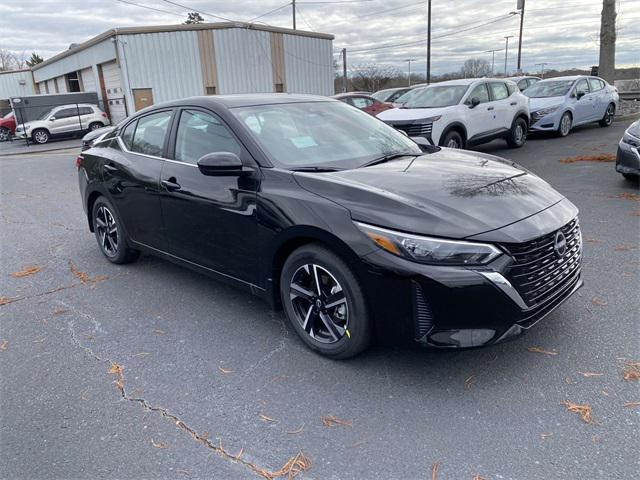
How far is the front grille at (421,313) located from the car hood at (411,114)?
26.4 ft

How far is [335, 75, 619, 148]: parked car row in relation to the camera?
10352 millimetres

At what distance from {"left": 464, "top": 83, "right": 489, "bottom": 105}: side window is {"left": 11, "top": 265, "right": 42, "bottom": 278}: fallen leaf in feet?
29.2

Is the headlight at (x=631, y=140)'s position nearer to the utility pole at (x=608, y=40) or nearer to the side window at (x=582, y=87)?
the side window at (x=582, y=87)

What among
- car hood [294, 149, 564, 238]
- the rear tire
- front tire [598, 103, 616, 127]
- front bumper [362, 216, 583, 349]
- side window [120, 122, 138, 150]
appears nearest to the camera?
front bumper [362, 216, 583, 349]

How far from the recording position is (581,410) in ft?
8.68

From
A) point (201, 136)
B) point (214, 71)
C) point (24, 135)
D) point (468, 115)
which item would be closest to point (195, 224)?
point (201, 136)

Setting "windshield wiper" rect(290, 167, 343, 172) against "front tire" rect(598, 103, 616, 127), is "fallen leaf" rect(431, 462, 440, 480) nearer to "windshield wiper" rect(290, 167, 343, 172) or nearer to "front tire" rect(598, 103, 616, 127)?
"windshield wiper" rect(290, 167, 343, 172)

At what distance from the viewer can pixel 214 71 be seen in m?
24.5

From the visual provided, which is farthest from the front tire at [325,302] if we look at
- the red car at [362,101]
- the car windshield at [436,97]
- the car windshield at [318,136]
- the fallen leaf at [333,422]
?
the red car at [362,101]

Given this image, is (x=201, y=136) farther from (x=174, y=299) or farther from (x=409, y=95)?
(x=409, y=95)

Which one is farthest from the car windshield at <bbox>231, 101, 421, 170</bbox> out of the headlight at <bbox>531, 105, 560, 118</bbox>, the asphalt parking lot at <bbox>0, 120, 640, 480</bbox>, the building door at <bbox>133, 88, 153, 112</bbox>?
the building door at <bbox>133, 88, 153, 112</bbox>

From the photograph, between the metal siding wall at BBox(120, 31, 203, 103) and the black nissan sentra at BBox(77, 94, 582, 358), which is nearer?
the black nissan sentra at BBox(77, 94, 582, 358)

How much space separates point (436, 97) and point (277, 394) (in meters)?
9.80

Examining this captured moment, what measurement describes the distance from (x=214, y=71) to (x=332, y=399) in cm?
2399
